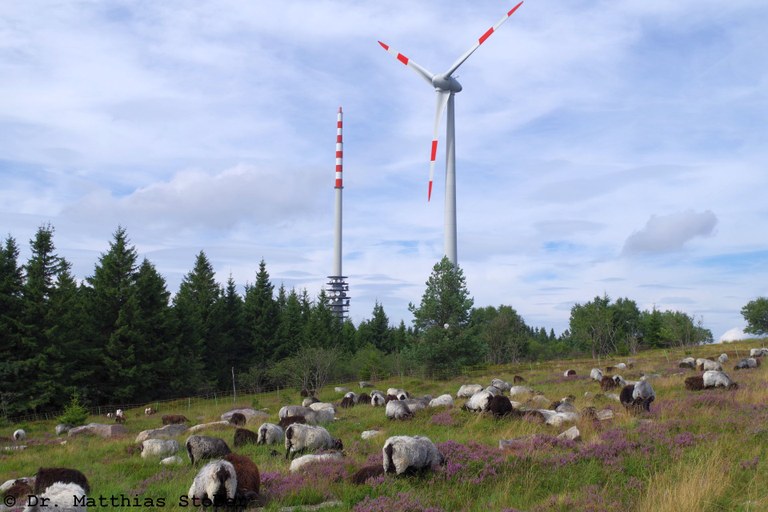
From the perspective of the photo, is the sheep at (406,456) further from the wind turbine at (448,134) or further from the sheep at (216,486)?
the wind turbine at (448,134)

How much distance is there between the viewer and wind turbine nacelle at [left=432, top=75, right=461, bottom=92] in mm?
65562

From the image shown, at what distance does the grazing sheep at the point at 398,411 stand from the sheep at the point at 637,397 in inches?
285

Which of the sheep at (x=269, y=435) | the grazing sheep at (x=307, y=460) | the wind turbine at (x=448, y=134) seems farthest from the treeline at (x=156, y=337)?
the grazing sheep at (x=307, y=460)

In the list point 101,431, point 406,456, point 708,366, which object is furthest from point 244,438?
point 708,366

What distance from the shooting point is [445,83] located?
65.8 m

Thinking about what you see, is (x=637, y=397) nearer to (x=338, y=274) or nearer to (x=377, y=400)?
(x=377, y=400)

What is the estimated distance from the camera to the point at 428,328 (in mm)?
51312

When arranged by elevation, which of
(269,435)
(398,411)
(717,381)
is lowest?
(269,435)

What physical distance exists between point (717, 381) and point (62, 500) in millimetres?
22438

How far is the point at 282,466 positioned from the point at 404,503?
14.5 ft

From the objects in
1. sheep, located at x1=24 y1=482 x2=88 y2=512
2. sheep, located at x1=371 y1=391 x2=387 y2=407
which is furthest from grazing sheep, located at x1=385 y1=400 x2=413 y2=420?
sheep, located at x1=24 y1=482 x2=88 y2=512

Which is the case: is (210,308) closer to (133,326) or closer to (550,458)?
(133,326)

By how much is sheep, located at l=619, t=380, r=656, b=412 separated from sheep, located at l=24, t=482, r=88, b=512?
15.2m

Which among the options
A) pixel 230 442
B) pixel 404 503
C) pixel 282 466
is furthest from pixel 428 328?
pixel 404 503
